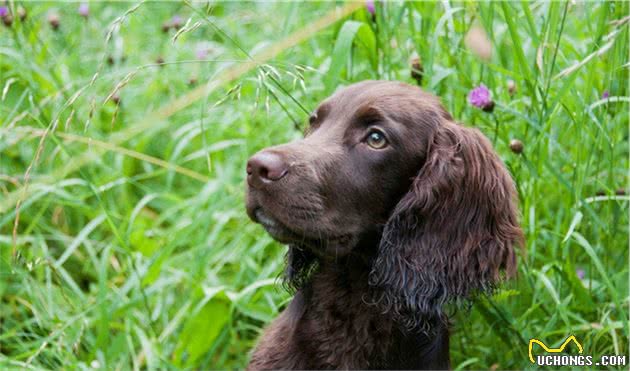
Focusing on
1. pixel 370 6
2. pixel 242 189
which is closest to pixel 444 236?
pixel 370 6

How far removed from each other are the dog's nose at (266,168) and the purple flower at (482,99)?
0.95 meters

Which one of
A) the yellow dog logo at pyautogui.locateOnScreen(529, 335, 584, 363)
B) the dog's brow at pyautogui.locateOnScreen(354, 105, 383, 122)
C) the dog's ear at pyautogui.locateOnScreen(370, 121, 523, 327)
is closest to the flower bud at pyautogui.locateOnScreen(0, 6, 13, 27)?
the dog's brow at pyautogui.locateOnScreen(354, 105, 383, 122)

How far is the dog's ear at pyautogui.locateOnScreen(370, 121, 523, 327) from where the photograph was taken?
2.91m

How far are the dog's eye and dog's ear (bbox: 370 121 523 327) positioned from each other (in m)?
0.14

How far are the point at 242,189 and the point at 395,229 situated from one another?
1297 millimetres

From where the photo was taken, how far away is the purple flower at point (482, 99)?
338 centimetres

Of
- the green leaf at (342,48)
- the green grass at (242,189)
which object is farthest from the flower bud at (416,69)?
the green leaf at (342,48)

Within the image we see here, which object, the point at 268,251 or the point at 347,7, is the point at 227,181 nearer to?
the point at 268,251

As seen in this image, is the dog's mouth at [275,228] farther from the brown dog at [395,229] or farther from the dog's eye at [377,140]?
the dog's eye at [377,140]

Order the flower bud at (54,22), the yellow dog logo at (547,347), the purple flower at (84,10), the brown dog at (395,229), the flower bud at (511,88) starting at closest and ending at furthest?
the brown dog at (395,229)
the yellow dog logo at (547,347)
the flower bud at (511,88)
the flower bud at (54,22)
the purple flower at (84,10)

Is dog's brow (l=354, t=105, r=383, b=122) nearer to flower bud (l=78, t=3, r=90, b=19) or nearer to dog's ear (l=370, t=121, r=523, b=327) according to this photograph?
dog's ear (l=370, t=121, r=523, b=327)

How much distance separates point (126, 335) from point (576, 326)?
63.6 inches

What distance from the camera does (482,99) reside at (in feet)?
11.1

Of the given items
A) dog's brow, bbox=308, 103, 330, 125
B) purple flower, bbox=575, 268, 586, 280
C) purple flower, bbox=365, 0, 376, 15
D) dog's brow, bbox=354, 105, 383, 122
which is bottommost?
purple flower, bbox=575, 268, 586, 280
